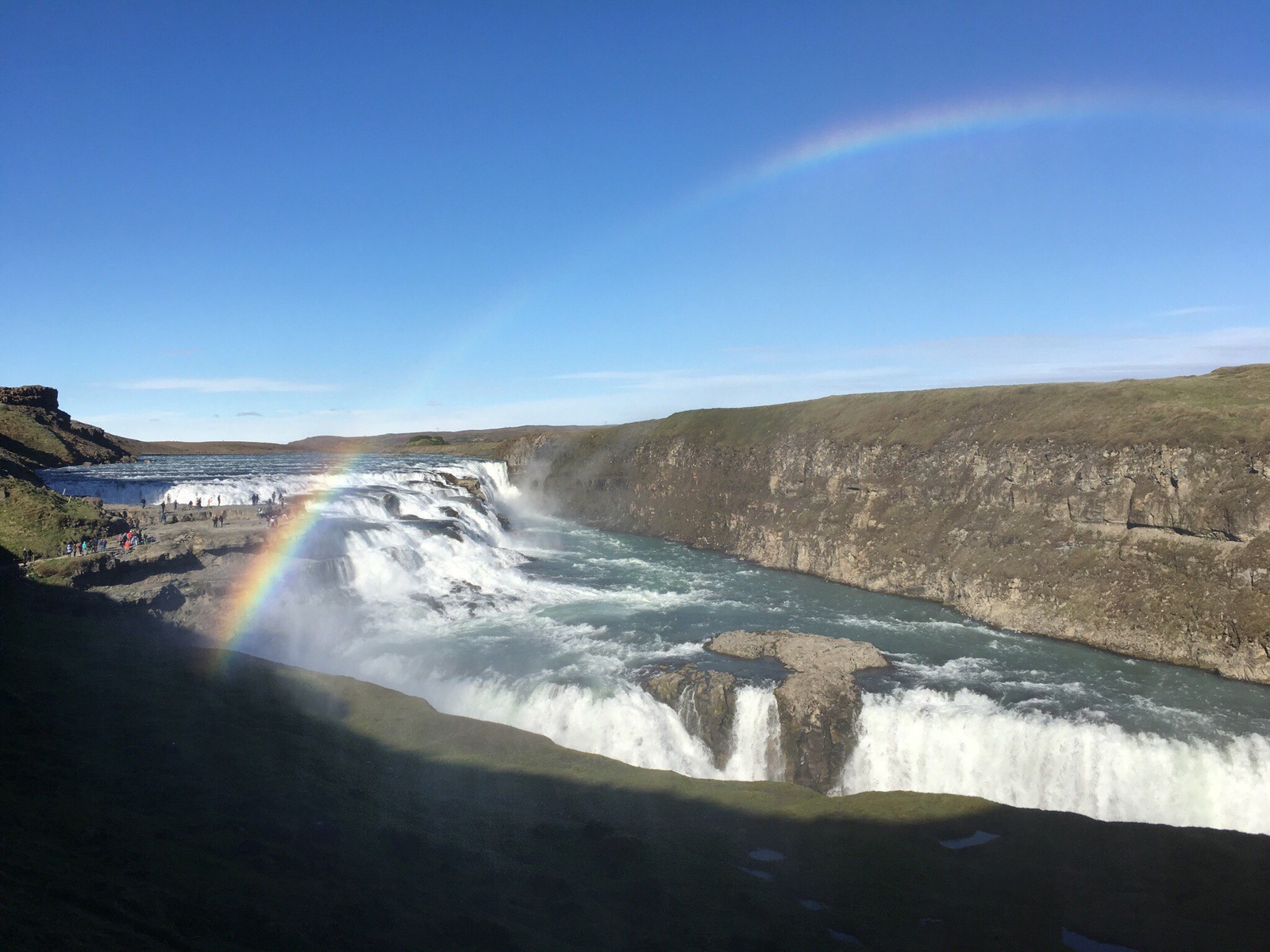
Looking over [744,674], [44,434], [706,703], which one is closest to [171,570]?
[706,703]

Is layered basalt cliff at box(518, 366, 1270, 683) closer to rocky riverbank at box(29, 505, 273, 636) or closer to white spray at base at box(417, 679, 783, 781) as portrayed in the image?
white spray at base at box(417, 679, 783, 781)

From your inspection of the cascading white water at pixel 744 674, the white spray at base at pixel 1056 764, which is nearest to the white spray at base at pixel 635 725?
the cascading white water at pixel 744 674

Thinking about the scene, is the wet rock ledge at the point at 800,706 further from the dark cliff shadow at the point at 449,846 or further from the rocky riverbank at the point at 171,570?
the rocky riverbank at the point at 171,570

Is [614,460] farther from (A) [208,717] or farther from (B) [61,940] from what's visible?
(B) [61,940]

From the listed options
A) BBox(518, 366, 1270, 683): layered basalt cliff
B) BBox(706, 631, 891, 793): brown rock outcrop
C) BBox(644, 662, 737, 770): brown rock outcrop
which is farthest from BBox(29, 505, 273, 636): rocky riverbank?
BBox(518, 366, 1270, 683): layered basalt cliff

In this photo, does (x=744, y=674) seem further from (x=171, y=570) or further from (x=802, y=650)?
(x=171, y=570)

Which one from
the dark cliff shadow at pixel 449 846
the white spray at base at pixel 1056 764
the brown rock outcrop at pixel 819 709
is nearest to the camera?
the dark cliff shadow at pixel 449 846
